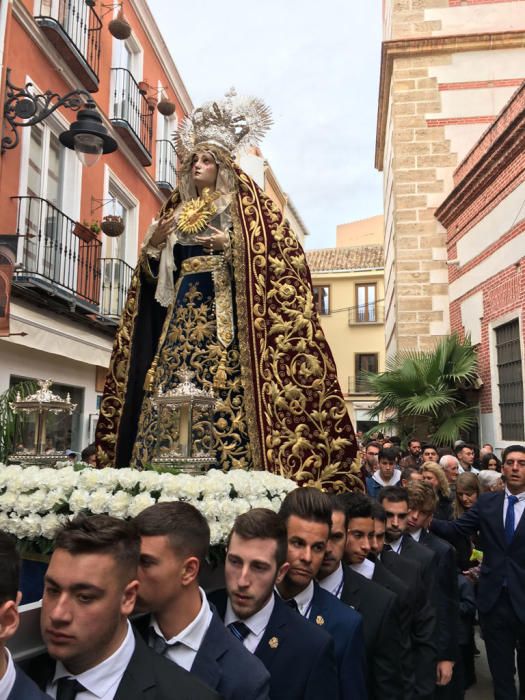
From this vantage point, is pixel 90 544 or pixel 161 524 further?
pixel 161 524

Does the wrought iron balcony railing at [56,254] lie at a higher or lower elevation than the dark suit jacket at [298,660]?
higher

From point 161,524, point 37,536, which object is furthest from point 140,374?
point 161,524

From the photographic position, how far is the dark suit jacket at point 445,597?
142 inches

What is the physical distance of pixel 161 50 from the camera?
14.6m

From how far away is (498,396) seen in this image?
9.99m

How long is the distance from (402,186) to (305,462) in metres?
10.5

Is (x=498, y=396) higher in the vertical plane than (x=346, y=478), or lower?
higher

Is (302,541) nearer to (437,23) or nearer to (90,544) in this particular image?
(90,544)

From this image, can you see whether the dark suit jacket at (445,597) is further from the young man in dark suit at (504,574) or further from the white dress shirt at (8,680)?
the white dress shirt at (8,680)

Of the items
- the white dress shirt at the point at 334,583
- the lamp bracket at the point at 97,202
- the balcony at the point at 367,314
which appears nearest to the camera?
the white dress shirt at the point at 334,583

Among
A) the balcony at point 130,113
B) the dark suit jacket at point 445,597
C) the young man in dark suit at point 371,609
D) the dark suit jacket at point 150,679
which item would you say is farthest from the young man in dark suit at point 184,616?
the balcony at point 130,113

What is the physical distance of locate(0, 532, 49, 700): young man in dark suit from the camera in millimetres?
1341

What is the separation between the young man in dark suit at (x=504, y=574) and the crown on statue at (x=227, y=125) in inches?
95.7

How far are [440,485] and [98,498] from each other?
3.57 m
